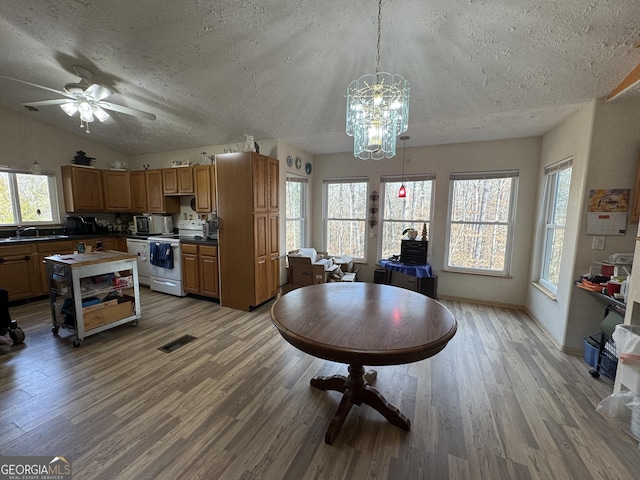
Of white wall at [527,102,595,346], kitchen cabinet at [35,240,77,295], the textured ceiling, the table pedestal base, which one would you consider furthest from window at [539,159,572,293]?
kitchen cabinet at [35,240,77,295]

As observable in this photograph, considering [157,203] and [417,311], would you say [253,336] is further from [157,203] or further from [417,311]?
[157,203]

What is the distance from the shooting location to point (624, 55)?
1.90 metres

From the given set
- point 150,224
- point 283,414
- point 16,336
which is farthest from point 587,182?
point 150,224

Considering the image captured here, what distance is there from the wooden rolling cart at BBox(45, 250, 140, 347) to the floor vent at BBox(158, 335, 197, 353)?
0.70 meters

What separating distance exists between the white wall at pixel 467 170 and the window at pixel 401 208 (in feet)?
0.37

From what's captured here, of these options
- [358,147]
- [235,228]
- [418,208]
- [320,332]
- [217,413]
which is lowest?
[217,413]

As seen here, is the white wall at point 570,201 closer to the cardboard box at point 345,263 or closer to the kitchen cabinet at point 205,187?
the cardboard box at point 345,263

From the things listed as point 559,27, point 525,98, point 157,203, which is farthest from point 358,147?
point 157,203

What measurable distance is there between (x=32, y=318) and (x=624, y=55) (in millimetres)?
6451

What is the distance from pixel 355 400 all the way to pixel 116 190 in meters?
5.41

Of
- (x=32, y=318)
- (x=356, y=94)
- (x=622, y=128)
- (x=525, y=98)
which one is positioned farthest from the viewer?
(x=32, y=318)

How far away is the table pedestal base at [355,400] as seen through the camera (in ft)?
5.24

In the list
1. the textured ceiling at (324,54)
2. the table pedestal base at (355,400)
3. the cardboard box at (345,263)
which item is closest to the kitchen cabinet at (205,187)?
the textured ceiling at (324,54)

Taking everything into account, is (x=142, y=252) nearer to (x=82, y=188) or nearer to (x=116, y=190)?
(x=116, y=190)
